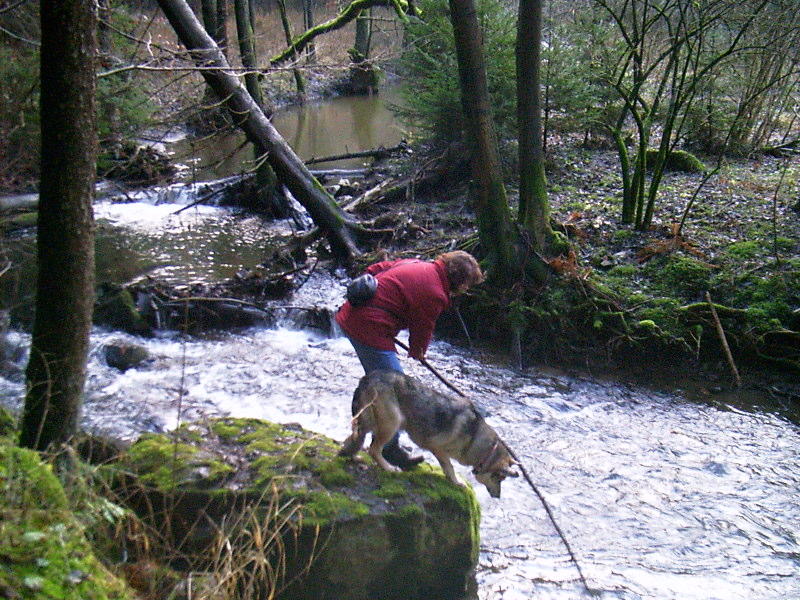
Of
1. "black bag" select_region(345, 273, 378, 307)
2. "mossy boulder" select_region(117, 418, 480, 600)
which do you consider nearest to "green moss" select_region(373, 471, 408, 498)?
"mossy boulder" select_region(117, 418, 480, 600)

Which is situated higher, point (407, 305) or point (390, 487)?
point (407, 305)

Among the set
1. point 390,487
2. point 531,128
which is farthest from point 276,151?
point 390,487

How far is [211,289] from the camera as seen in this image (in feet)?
36.5

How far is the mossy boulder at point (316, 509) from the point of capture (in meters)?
4.82

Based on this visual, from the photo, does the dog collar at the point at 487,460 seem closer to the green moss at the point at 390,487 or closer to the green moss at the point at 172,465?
the green moss at the point at 390,487

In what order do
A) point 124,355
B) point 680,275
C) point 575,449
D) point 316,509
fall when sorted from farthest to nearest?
point 680,275 → point 124,355 → point 575,449 → point 316,509

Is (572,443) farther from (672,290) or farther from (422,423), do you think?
(672,290)

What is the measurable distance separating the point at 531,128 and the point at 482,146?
2.79 ft

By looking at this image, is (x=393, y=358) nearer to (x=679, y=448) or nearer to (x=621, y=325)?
(x=679, y=448)

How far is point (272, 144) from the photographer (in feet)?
39.7

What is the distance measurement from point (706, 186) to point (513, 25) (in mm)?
4996

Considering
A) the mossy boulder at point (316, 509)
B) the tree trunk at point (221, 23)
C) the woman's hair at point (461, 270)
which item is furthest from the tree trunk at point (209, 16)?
the mossy boulder at point (316, 509)

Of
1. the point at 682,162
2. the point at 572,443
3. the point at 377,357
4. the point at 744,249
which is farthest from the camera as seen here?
the point at 682,162

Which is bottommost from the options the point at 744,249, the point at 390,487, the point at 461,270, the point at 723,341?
the point at 390,487
